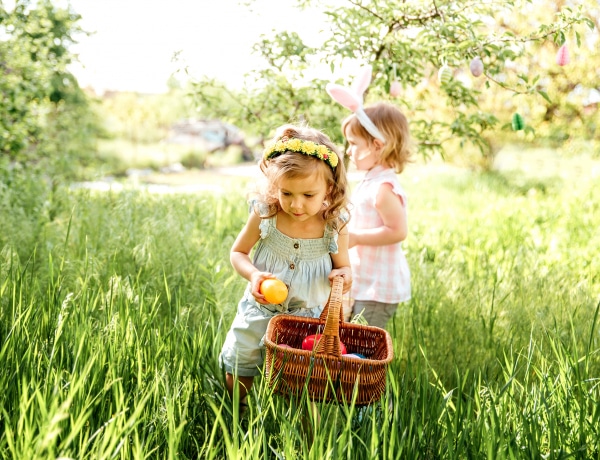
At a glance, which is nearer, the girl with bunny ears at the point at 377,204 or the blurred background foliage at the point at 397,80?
the girl with bunny ears at the point at 377,204

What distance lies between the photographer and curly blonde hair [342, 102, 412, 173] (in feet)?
8.89

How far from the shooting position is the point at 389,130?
2.71 m

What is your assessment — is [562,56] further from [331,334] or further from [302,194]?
[331,334]

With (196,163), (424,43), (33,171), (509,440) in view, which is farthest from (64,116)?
(196,163)

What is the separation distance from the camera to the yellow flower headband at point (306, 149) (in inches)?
77.0

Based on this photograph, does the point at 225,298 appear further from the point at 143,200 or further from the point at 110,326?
the point at 143,200

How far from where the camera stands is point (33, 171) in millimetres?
6062

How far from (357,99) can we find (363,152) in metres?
0.24

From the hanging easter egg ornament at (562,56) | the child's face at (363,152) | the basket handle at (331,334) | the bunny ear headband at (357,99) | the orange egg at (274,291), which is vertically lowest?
the basket handle at (331,334)

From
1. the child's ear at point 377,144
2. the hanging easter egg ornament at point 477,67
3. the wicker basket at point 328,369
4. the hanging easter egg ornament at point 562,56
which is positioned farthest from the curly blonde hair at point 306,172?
the hanging easter egg ornament at point 562,56

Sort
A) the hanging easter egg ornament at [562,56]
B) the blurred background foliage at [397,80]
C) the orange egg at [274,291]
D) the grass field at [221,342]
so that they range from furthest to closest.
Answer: the blurred background foliage at [397,80] → the hanging easter egg ornament at [562,56] → the orange egg at [274,291] → the grass field at [221,342]

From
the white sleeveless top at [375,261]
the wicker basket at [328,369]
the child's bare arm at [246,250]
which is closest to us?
the wicker basket at [328,369]

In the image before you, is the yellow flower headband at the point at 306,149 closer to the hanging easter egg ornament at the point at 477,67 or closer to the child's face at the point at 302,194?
the child's face at the point at 302,194

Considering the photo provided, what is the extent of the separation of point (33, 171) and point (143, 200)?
6.15 ft
